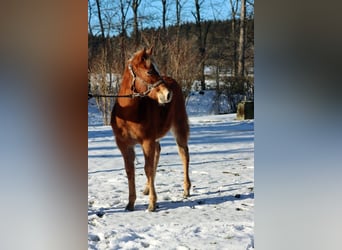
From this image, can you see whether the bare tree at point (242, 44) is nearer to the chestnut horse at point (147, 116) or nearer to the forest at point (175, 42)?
the forest at point (175, 42)

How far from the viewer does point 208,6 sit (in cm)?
184

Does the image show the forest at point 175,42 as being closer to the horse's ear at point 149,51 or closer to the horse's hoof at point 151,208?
the horse's ear at point 149,51

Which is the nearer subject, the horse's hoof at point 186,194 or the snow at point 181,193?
the snow at point 181,193

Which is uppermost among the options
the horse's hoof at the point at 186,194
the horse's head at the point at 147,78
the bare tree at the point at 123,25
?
the bare tree at the point at 123,25

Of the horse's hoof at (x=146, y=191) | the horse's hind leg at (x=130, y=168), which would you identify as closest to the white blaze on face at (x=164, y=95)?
the horse's hind leg at (x=130, y=168)

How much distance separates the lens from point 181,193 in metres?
1.89

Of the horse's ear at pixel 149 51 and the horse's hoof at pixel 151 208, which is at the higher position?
the horse's ear at pixel 149 51

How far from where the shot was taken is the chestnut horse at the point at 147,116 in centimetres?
184

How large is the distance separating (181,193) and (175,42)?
0.62 metres

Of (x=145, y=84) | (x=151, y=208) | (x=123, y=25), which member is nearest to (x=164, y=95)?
(x=145, y=84)

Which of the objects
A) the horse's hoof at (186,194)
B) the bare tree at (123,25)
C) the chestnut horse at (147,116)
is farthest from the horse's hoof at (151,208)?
the bare tree at (123,25)

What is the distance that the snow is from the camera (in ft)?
5.86

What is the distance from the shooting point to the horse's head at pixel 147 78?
1832 mm

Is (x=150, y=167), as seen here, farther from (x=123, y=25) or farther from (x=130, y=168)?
(x=123, y=25)
